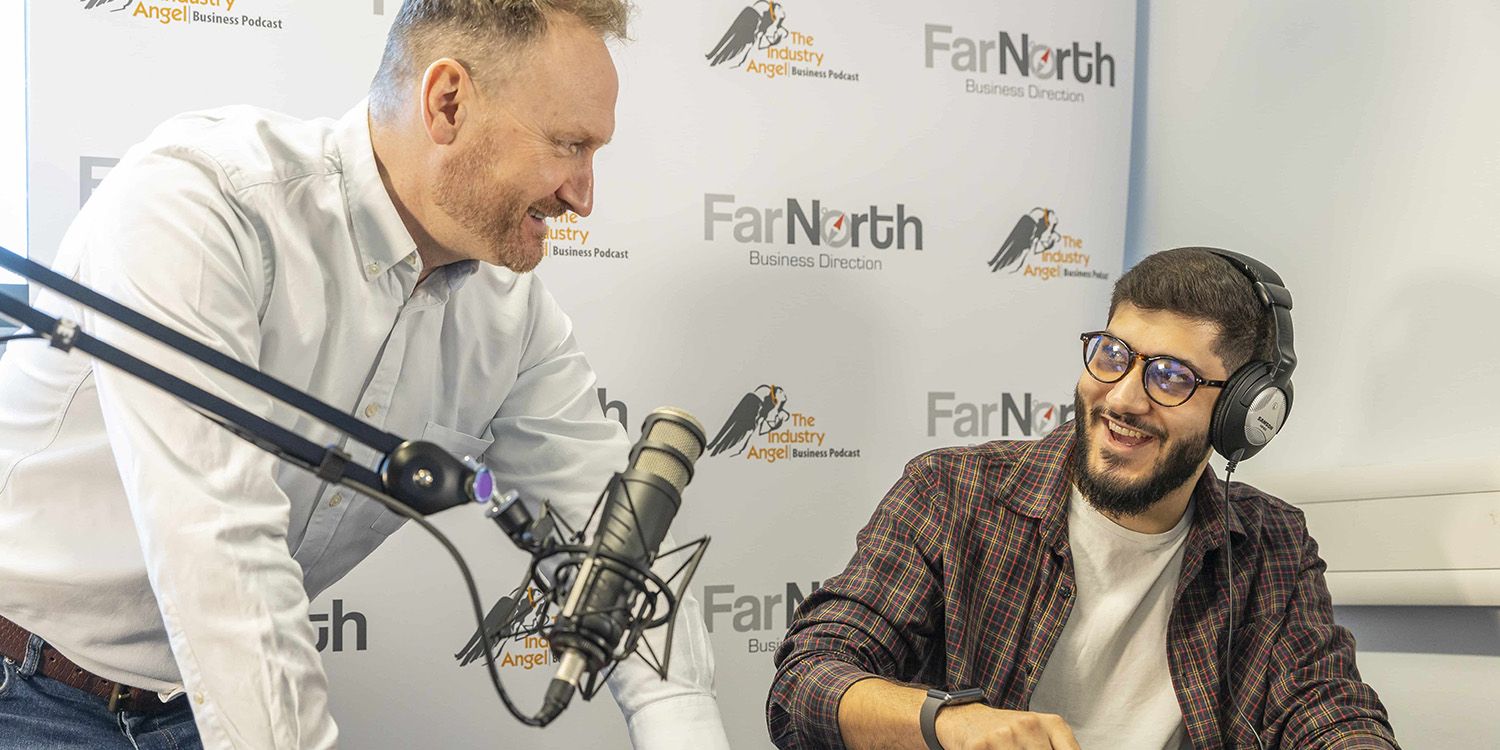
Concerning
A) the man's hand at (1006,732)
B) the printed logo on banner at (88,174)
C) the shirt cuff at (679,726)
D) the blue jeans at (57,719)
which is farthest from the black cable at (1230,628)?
the printed logo on banner at (88,174)

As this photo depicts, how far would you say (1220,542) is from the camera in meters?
2.14

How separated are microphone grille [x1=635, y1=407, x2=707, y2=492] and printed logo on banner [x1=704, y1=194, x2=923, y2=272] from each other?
181 centimetres

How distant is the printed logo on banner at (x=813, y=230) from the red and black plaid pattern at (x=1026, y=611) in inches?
30.0

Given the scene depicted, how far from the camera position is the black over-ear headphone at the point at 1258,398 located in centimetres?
205

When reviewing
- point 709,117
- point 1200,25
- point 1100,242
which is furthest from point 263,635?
point 1200,25

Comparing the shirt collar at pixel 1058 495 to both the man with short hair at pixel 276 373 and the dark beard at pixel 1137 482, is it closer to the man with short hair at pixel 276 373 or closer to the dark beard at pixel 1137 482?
the dark beard at pixel 1137 482

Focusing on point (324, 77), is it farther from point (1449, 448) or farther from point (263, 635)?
point (1449, 448)

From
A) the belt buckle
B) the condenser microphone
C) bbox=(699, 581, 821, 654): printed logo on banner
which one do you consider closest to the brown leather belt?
the belt buckle

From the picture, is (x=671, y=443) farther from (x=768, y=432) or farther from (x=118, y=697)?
(x=768, y=432)

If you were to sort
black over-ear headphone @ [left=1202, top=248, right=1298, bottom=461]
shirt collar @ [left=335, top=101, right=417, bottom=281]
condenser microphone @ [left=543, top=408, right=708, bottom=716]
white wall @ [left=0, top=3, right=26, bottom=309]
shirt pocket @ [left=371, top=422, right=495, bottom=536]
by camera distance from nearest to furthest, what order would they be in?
condenser microphone @ [left=543, top=408, right=708, bottom=716], shirt collar @ [left=335, top=101, right=417, bottom=281], shirt pocket @ [left=371, top=422, right=495, bottom=536], black over-ear headphone @ [left=1202, top=248, right=1298, bottom=461], white wall @ [left=0, top=3, right=26, bottom=309]

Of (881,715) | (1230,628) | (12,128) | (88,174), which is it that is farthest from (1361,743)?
(12,128)

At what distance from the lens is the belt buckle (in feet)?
5.02

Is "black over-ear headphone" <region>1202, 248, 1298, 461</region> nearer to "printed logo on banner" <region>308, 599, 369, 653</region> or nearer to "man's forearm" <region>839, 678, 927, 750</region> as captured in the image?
"man's forearm" <region>839, 678, 927, 750</region>

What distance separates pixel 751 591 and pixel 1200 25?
1790 mm
